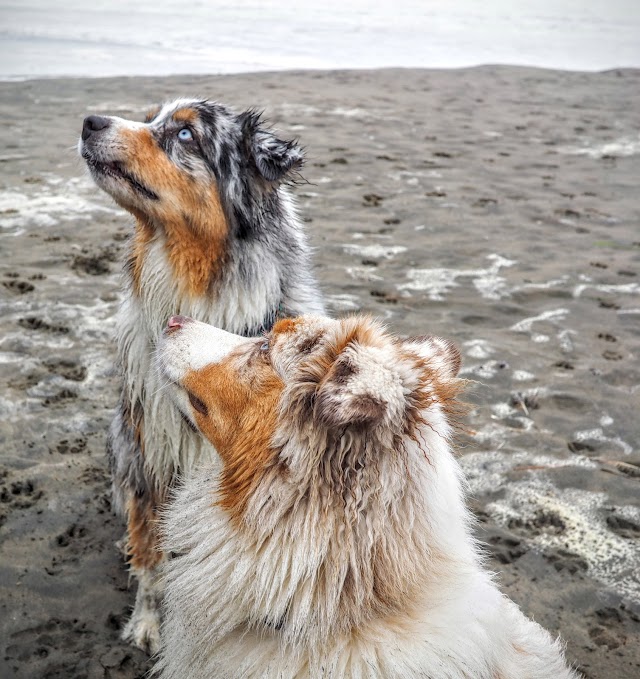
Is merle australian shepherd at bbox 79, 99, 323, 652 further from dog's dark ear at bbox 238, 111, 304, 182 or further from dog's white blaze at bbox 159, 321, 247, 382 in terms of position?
dog's white blaze at bbox 159, 321, 247, 382

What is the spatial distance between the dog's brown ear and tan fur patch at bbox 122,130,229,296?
1.24 meters

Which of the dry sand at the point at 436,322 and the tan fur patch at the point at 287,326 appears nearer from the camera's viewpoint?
the tan fur patch at the point at 287,326

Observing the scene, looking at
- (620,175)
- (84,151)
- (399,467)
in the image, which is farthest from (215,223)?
(620,175)

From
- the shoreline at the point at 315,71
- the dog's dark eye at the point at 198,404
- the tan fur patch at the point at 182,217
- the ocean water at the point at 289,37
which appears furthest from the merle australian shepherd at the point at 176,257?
the ocean water at the point at 289,37

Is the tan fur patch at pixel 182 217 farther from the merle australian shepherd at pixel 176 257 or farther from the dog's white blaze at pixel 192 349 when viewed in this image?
the dog's white blaze at pixel 192 349

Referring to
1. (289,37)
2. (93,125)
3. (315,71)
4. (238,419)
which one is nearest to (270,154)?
(93,125)

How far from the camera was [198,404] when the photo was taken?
107 inches

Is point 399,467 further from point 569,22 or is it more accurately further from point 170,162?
point 569,22

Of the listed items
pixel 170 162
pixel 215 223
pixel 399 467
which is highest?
pixel 170 162

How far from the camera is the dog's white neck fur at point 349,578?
224 cm

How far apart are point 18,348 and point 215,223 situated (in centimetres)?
267

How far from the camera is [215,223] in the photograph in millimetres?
3691

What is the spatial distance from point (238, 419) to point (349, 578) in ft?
2.04

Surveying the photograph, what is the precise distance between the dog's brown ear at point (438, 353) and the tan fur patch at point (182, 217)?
124 cm
